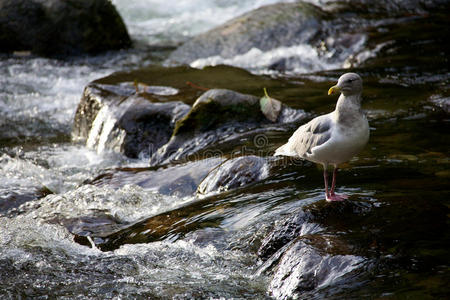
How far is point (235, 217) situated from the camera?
497cm

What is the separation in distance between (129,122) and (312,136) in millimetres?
4017

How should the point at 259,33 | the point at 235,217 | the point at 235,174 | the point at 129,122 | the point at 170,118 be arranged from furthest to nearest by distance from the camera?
the point at 259,33
the point at 129,122
the point at 170,118
the point at 235,174
the point at 235,217

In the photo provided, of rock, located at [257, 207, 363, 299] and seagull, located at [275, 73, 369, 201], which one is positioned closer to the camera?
rock, located at [257, 207, 363, 299]

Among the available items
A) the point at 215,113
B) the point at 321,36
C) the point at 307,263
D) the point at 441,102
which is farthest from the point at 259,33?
the point at 307,263

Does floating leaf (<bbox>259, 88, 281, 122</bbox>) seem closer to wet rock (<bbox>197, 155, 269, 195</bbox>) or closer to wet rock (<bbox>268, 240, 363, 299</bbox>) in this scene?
wet rock (<bbox>197, 155, 269, 195</bbox>)

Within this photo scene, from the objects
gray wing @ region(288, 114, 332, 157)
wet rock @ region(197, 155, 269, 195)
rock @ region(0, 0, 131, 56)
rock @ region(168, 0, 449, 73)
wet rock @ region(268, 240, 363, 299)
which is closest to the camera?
wet rock @ region(268, 240, 363, 299)

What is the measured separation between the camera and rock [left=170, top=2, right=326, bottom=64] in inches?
471

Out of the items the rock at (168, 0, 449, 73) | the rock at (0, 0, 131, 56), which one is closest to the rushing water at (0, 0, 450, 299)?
the rock at (168, 0, 449, 73)

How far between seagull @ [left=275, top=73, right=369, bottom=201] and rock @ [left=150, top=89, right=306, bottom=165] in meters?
2.94

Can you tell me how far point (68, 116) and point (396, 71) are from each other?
209 inches

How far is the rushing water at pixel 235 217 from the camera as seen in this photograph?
3857mm

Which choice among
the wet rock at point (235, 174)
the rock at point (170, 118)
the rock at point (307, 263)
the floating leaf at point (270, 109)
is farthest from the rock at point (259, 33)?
the rock at point (307, 263)

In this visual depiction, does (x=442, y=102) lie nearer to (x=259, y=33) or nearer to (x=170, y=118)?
(x=170, y=118)

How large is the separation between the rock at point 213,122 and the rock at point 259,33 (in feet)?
15.3
